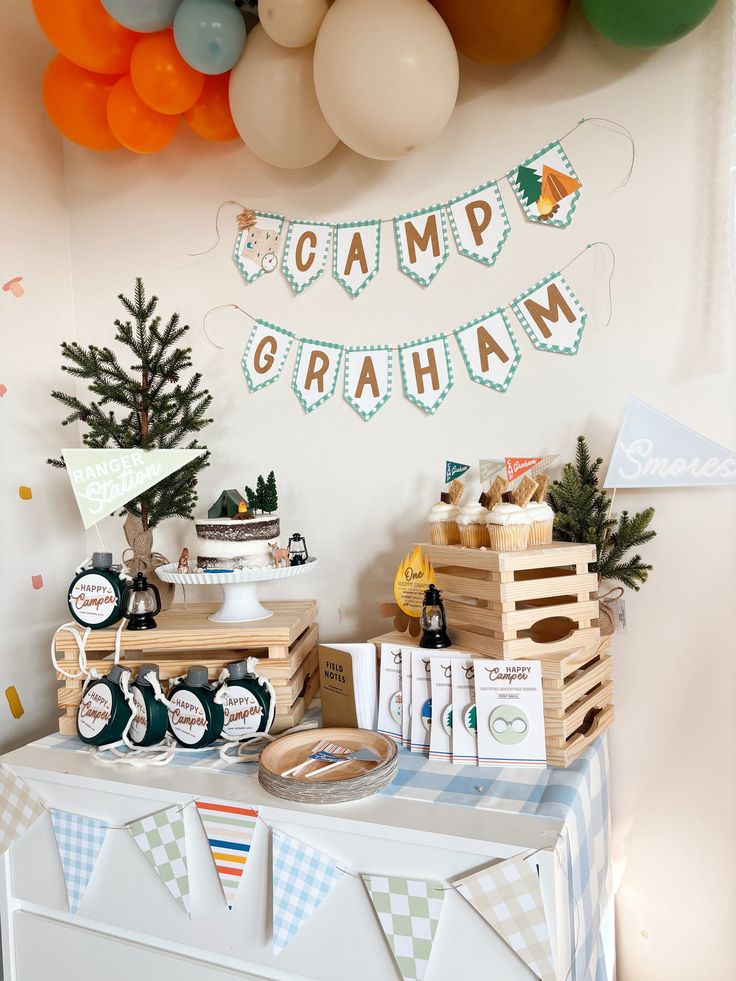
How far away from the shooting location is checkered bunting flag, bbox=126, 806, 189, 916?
122cm

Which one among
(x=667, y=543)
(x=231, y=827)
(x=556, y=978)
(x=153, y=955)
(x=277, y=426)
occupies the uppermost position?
(x=277, y=426)

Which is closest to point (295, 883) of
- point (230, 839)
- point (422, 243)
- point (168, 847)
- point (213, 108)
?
point (230, 839)

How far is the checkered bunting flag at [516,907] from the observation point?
0.99 meters

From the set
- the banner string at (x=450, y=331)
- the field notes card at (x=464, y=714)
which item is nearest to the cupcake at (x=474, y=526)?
the field notes card at (x=464, y=714)

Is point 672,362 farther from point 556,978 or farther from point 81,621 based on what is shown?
point 81,621

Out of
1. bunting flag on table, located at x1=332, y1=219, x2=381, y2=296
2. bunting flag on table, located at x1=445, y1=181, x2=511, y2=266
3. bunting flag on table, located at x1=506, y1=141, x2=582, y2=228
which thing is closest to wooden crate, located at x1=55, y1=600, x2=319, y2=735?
bunting flag on table, located at x1=332, y1=219, x2=381, y2=296

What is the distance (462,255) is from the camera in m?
1.64

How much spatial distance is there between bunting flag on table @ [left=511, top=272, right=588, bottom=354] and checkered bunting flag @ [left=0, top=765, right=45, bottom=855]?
1.32 meters

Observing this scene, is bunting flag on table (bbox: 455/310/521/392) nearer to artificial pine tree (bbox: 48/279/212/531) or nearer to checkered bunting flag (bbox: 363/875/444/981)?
artificial pine tree (bbox: 48/279/212/531)

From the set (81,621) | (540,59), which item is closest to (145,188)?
(540,59)

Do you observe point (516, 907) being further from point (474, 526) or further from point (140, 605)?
point (140, 605)

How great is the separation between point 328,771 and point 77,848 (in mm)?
488

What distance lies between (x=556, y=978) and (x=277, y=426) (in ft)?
4.09

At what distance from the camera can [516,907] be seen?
1007 mm
